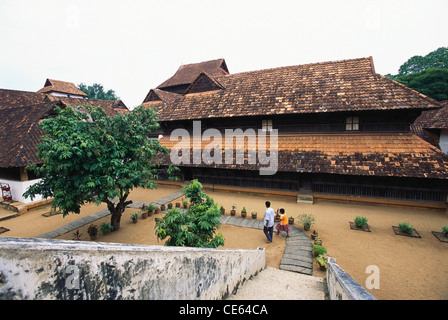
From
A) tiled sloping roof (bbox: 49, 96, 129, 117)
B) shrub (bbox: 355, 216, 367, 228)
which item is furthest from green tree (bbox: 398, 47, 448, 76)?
tiled sloping roof (bbox: 49, 96, 129, 117)

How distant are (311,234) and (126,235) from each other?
6.88 meters

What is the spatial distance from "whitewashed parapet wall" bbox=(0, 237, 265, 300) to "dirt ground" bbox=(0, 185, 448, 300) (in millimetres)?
3921

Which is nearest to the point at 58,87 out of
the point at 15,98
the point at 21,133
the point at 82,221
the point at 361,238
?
the point at 15,98

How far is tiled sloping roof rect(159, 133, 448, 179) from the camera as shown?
29.8 feet

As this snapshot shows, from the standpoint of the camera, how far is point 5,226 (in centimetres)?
901

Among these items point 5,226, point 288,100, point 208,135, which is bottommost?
point 5,226

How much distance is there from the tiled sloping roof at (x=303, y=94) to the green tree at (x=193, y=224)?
784 cm

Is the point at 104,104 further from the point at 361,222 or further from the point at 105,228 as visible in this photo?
the point at 361,222

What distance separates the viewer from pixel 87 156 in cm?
630

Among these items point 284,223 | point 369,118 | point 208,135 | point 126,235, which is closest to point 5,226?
point 126,235

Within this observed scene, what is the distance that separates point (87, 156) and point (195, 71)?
82.3 ft
